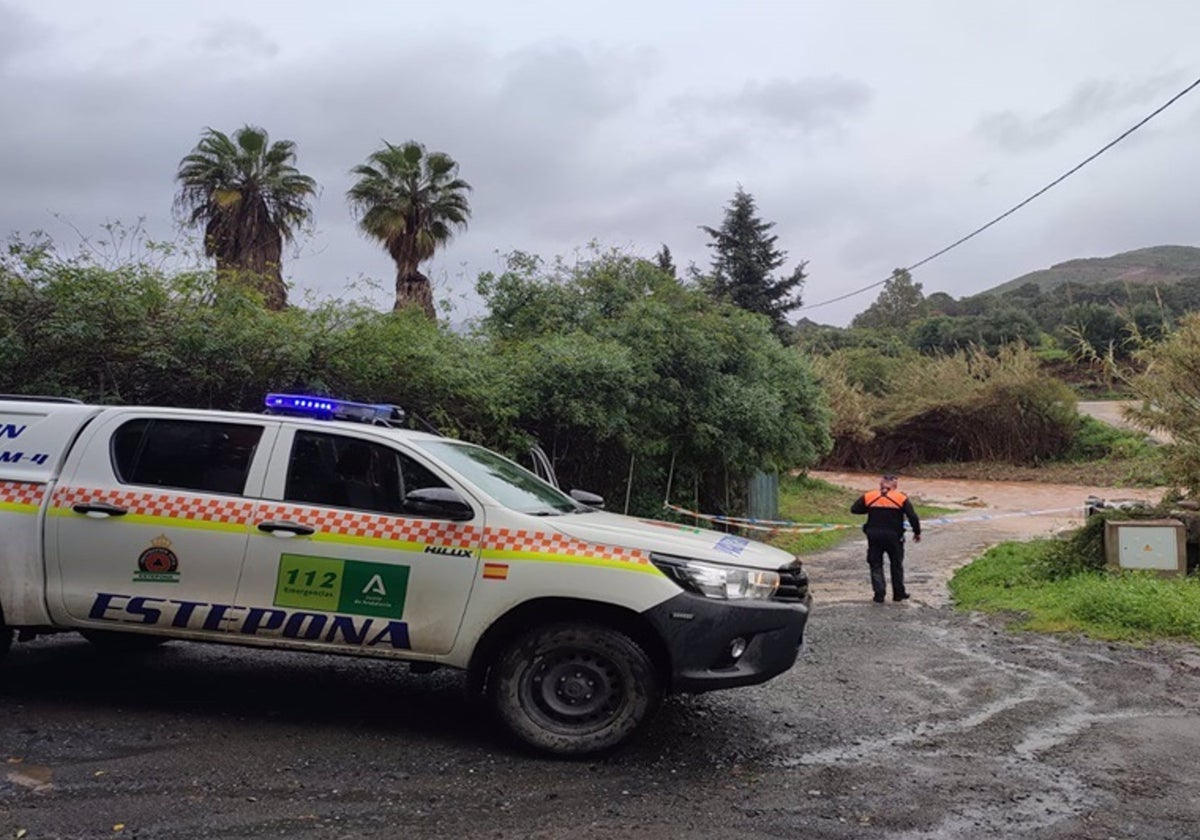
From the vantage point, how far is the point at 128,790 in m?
4.07

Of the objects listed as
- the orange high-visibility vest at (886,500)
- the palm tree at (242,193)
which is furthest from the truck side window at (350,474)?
the palm tree at (242,193)

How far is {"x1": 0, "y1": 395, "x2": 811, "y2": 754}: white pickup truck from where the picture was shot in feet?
15.2

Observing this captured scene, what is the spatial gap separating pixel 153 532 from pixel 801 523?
1632 centimetres

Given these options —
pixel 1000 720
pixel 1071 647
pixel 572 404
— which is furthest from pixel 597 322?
pixel 1000 720

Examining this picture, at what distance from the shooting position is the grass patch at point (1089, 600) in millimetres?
8258

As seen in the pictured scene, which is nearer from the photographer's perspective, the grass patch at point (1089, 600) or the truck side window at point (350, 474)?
the truck side window at point (350, 474)

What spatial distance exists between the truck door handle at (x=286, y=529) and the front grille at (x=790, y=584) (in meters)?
2.46

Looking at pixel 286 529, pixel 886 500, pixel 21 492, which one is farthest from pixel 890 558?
pixel 21 492

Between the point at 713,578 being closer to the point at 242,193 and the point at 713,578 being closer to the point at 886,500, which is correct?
the point at 886,500

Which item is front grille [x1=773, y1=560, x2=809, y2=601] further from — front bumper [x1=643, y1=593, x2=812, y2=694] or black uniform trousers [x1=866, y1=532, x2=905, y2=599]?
black uniform trousers [x1=866, y1=532, x2=905, y2=599]

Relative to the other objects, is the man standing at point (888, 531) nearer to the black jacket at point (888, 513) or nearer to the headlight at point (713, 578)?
the black jacket at point (888, 513)

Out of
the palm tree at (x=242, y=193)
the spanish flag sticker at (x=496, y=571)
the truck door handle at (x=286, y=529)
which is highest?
the palm tree at (x=242, y=193)

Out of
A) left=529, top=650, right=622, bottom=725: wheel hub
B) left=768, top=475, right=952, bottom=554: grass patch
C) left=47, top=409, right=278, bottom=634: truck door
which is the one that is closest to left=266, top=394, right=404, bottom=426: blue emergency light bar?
left=47, top=409, right=278, bottom=634: truck door

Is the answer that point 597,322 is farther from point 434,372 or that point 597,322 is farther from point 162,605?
point 162,605
